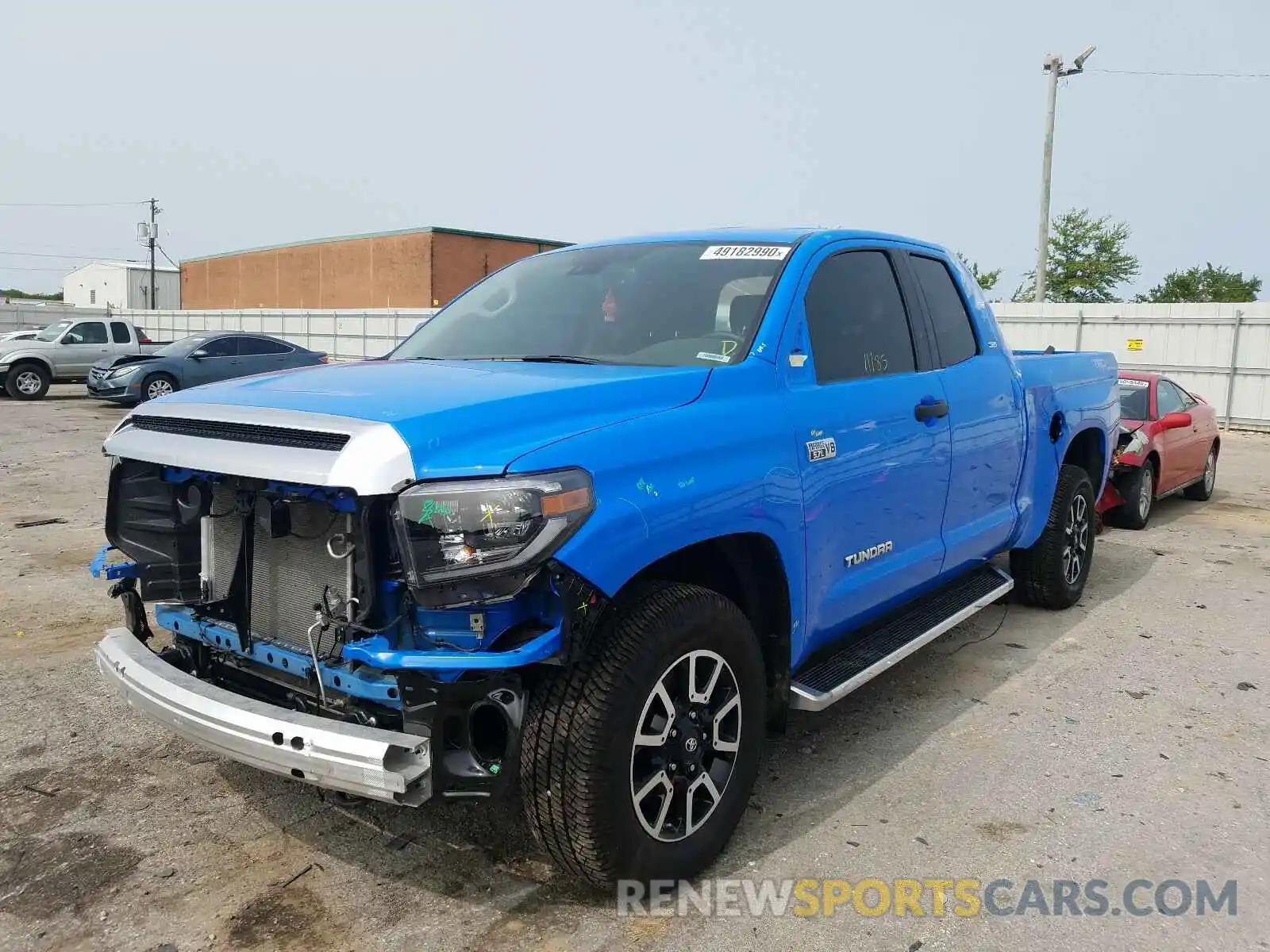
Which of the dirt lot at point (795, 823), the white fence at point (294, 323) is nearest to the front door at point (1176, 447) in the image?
the dirt lot at point (795, 823)

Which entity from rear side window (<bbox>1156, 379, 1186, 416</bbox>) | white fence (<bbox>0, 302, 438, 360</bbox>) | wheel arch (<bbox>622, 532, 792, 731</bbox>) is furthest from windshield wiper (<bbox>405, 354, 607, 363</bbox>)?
white fence (<bbox>0, 302, 438, 360</bbox>)

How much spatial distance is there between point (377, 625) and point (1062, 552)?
14.8 feet

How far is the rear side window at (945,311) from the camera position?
182 inches

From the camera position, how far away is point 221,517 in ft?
10.2

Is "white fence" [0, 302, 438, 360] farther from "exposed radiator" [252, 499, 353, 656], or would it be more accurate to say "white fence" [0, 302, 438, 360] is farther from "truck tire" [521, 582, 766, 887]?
"truck tire" [521, 582, 766, 887]

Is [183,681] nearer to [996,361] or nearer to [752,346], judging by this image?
[752,346]

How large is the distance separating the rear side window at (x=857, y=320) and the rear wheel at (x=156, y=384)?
17.0m

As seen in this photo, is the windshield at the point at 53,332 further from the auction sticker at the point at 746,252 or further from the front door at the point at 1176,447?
the auction sticker at the point at 746,252

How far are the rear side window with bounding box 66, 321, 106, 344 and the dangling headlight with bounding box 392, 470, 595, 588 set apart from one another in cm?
2318

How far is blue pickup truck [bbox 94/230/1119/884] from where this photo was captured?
2557 millimetres

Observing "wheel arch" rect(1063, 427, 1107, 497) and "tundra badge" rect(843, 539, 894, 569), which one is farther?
"wheel arch" rect(1063, 427, 1107, 497)

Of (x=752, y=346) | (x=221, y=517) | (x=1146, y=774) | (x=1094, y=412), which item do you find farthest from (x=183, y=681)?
(x=1094, y=412)

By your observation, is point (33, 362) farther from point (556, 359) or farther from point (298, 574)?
point (298, 574)

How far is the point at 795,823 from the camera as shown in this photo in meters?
3.45
